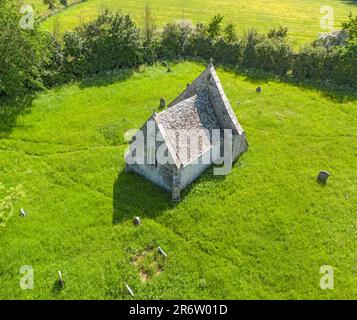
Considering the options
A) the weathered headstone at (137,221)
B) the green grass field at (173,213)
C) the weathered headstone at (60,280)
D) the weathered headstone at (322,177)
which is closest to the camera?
the weathered headstone at (60,280)

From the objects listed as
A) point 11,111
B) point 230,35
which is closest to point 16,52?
point 11,111

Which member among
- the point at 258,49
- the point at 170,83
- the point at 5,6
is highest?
the point at 5,6

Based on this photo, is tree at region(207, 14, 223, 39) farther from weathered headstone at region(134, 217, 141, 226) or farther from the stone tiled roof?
weathered headstone at region(134, 217, 141, 226)

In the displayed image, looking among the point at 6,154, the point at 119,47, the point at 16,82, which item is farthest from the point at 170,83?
the point at 6,154

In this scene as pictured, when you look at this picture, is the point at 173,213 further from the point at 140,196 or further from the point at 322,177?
the point at 322,177

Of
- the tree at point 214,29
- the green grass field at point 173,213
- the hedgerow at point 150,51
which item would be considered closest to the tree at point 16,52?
the hedgerow at point 150,51

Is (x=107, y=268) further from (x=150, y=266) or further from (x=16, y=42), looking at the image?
(x=16, y=42)

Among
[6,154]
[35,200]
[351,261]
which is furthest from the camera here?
[6,154]

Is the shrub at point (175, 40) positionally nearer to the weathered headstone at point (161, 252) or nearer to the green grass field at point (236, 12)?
the green grass field at point (236, 12)
